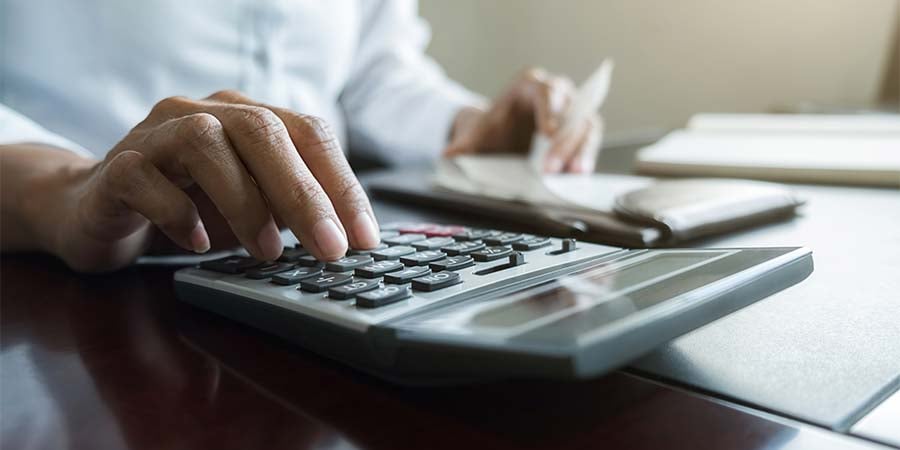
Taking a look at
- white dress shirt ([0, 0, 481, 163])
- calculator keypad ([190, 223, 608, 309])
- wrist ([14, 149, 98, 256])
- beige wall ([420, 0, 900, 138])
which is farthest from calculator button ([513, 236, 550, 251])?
beige wall ([420, 0, 900, 138])

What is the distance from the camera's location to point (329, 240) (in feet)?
1.03

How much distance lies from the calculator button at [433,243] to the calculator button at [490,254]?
0.03 meters

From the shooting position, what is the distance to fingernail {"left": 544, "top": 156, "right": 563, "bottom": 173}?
712 millimetres

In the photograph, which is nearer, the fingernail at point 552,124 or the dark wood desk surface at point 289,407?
the dark wood desk surface at point 289,407

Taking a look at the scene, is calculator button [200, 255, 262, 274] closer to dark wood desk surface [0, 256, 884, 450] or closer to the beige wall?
dark wood desk surface [0, 256, 884, 450]

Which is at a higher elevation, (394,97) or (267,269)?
(394,97)

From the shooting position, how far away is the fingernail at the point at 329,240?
1.03 feet

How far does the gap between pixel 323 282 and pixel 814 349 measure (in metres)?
0.18

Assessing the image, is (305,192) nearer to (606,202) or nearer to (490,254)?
(490,254)

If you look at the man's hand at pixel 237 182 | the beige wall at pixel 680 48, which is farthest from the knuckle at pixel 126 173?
the beige wall at pixel 680 48

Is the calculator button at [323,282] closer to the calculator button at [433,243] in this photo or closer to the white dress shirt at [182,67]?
the calculator button at [433,243]

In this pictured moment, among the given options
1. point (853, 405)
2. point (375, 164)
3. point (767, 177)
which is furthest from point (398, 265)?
point (375, 164)

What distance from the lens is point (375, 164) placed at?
1123 mm

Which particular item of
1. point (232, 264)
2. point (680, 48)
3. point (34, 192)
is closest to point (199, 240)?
point (232, 264)
